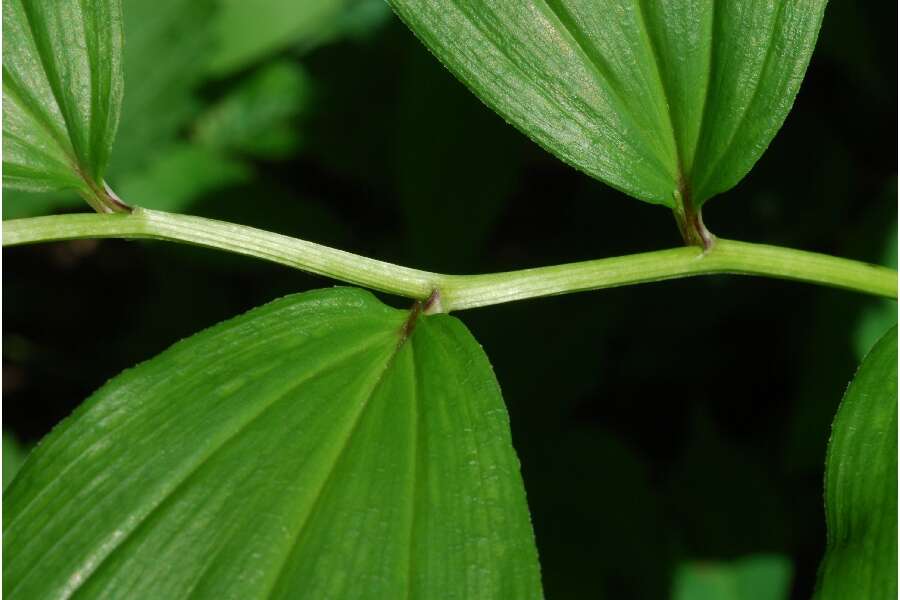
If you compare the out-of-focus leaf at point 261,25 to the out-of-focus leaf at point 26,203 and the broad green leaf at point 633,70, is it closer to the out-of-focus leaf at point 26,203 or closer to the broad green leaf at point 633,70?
the out-of-focus leaf at point 26,203

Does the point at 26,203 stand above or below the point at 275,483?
above

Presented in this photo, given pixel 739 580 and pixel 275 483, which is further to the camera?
pixel 739 580

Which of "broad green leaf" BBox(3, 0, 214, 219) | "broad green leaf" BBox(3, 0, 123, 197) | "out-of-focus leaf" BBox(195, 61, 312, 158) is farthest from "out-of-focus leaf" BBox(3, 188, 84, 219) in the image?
"broad green leaf" BBox(3, 0, 123, 197)

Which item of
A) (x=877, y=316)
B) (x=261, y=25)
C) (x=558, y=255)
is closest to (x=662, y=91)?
(x=877, y=316)

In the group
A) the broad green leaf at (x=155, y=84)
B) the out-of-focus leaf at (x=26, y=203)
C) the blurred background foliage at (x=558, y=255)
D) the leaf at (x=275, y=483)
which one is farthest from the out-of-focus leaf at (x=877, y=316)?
the out-of-focus leaf at (x=26, y=203)

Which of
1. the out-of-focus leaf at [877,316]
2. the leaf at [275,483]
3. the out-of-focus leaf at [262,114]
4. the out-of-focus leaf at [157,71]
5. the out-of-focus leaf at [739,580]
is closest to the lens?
the leaf at [275,483]

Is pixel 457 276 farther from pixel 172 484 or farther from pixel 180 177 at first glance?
pixel 180 177

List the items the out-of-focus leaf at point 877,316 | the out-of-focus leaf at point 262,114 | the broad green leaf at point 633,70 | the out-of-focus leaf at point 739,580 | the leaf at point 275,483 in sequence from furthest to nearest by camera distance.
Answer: the out-of-focus leaf at point 262,114 < the out-of-focus leaf at point 739,580 < the out-of-focus leaf at point 877,316 < the broad green leaf at point 633,70 < the leaf at point 275,483
